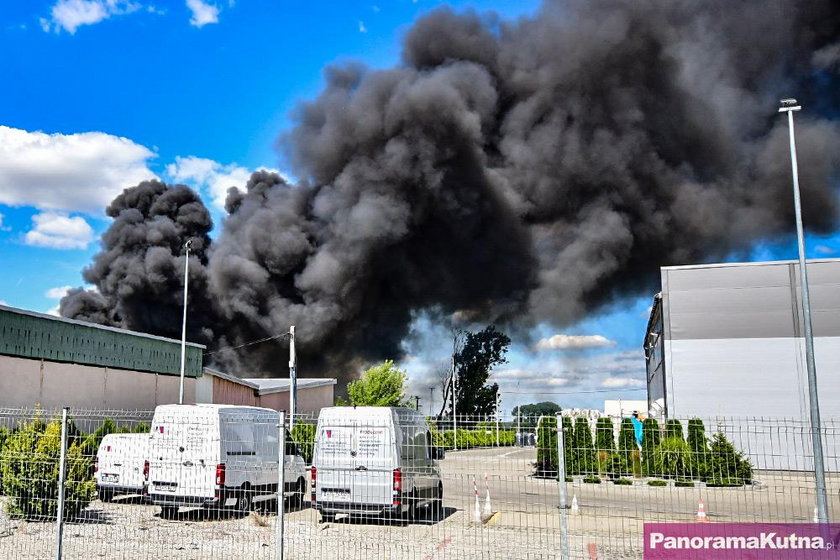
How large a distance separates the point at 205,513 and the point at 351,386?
25297 mm

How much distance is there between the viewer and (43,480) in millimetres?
10281

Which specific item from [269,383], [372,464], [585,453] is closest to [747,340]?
[585,453]

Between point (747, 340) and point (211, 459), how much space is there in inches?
824

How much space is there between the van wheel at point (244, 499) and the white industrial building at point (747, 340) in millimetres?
18888

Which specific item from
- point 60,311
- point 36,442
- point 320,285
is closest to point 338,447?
point 36,442

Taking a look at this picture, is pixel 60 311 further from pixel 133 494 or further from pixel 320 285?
pixel 133 494

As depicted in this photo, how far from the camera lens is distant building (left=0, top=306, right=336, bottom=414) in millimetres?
20922

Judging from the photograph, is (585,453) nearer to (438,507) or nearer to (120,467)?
(438,507)

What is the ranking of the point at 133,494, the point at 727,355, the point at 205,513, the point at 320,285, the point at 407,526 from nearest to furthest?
1. the point at 407,526
2. the point at 205,513
3. the point at 133,494
4. the point at 727,355
5. the point at 320,285

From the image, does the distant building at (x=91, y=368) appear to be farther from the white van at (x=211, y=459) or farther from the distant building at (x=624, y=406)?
the distant building at (x=624, y=406)

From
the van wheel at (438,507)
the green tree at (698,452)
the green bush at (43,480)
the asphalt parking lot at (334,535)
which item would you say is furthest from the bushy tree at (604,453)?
the green bush at (43,480)

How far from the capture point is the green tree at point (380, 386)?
35.4 meters

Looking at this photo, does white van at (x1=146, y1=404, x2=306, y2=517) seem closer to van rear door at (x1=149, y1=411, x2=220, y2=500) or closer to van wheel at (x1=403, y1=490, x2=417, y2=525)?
van rear door at (x1=149, y1=411, x2=220, y2=500)

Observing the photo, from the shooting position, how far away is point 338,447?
10.1 metres
